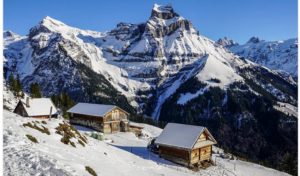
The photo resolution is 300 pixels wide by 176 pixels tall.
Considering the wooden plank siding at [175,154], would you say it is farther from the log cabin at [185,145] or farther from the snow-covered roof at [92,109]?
the snow-covered roof at [92,109]

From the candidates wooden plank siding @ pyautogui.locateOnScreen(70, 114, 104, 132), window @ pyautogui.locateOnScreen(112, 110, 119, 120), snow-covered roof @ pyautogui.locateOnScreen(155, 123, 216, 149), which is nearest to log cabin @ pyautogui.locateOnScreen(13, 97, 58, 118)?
wooden plank siding @ pyautogui.locateOnScreen(70, 114, 104, 132)

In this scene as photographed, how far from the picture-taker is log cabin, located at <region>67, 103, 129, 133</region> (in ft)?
289

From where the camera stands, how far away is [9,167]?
2361 centimetres

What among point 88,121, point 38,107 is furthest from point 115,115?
point 38,107

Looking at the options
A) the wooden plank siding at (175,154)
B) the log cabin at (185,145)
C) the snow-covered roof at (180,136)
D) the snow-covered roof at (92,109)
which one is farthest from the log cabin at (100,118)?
the wooden plank siding at (175,154)

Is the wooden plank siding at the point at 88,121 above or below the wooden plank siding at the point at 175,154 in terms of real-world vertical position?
above

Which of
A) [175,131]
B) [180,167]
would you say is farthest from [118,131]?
[180,167]

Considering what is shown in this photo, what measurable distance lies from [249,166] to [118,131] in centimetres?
3653

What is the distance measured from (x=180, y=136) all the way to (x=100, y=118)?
3247 centimetres

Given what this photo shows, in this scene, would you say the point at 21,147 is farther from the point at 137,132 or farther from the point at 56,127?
the point at 137,132

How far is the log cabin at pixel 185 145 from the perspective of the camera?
5766 cm

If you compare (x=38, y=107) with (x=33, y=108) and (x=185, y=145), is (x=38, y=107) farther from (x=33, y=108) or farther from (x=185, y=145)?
(x=185, y=145)

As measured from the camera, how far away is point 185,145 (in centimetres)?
5772

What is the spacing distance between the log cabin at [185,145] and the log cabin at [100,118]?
28735 millimetres
